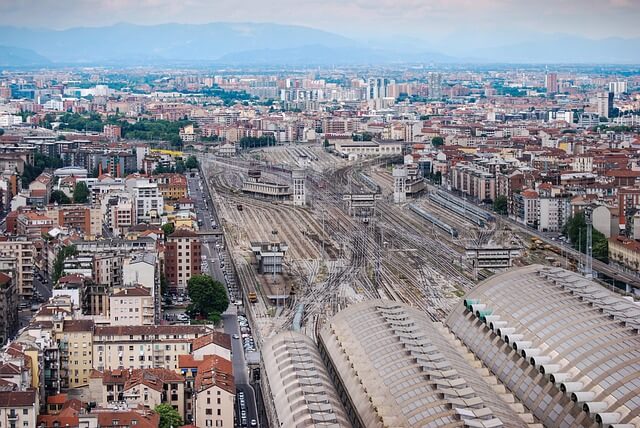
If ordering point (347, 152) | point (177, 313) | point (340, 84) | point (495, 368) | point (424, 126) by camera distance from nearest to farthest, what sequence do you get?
point (495, 368)
point (177, 313)
point (347, 152)
point (424, 126)
point (340, 84)

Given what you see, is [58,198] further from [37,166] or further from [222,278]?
[222,278]

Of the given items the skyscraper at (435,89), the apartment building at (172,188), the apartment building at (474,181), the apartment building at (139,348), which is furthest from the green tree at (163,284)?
the skyscraper at (435,89)

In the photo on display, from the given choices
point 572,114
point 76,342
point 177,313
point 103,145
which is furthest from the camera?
point 572,114

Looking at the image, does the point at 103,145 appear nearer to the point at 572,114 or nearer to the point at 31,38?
the point at 572,114

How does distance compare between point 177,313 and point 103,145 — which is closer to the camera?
point 177,313

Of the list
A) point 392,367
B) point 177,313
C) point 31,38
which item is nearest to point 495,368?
point 392,367

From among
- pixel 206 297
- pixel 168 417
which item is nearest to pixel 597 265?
pixel 206 297

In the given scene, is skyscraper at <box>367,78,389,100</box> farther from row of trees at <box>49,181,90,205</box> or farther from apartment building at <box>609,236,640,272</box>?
apartment building at <box>609,236,640,272</box>

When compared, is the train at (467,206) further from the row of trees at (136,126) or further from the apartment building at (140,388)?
the row of trees at (136,126)

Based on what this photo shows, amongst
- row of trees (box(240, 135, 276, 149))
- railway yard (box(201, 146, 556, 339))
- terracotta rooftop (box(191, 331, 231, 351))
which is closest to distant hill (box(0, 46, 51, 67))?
row of trees (box(240, 135, 276, 149))
